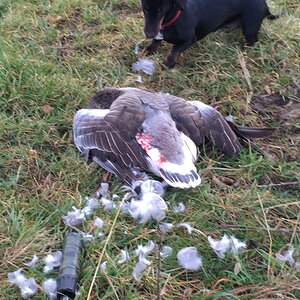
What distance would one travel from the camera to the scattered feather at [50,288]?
93.5 inches

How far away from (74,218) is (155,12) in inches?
66.4

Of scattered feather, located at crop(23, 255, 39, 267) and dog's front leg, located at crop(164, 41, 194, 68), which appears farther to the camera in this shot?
dog's front leg, located at crop(164, 41, 194, 68)

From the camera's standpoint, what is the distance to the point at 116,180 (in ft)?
9.92

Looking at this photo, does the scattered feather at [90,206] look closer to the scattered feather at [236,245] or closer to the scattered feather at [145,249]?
the scattered feather at [145,249]

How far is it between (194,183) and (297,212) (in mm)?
539

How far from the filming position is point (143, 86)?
12.7 feet

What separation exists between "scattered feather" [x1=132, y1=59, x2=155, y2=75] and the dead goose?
69 centimetres

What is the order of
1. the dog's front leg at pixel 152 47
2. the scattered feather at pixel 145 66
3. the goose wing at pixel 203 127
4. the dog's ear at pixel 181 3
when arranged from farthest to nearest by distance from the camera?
the dog's front leg at pixel 152 47, the scattered feather at pixel 145 66, the dog's ear at pixel 181 3, the goose wing at pixel 203 127

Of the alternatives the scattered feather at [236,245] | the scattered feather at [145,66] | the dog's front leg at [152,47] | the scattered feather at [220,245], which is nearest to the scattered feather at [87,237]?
the scattered feather at [220,245]

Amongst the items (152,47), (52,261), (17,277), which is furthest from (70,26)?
(17,277)

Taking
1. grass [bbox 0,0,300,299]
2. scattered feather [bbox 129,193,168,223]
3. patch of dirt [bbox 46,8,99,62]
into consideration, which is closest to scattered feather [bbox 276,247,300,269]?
grass [bbox 0,0,300,299]

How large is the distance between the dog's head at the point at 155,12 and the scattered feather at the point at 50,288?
1.99 metres

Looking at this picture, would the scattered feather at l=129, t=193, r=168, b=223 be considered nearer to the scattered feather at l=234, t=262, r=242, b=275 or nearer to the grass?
the grass

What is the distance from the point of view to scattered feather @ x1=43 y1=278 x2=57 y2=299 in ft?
7.79
